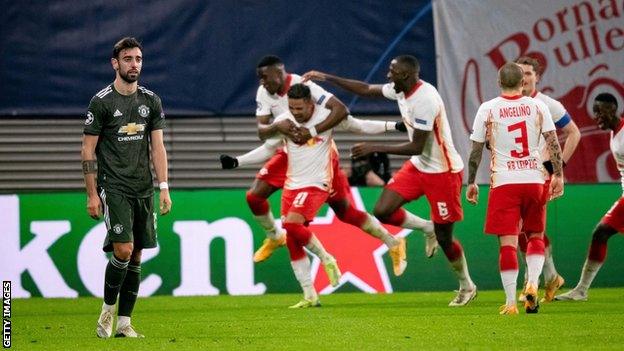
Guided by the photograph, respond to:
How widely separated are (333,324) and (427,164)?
2.68m

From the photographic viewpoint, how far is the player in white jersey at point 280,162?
13852 mm

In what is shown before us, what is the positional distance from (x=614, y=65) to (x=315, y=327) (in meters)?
8.92

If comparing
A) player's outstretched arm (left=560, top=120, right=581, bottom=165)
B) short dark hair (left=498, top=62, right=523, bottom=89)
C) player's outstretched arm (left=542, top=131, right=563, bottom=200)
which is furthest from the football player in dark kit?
player's outstretched arm (left=560, top=120, right=581, bottom=165)

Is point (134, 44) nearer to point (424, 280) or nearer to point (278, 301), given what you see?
point (278, 301)

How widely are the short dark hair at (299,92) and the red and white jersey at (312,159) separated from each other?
29 centimetres

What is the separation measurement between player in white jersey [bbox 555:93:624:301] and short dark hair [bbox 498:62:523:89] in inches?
95.7

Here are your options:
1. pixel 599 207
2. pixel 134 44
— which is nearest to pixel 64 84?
pixel 599 207

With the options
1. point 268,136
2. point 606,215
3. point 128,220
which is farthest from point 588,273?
point 128,220

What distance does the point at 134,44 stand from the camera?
10.4 meters

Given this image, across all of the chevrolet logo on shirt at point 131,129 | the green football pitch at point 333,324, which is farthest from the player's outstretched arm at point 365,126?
the chevrolet logo on shirt at point 131,129

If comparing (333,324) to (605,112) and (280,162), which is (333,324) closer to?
(280,162)

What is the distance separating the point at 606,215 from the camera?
13953 mm

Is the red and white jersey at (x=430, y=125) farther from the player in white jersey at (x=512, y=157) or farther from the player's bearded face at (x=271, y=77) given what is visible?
the player in white jersey at (x=512, y=157)

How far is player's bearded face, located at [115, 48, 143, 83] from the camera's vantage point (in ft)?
33.9
